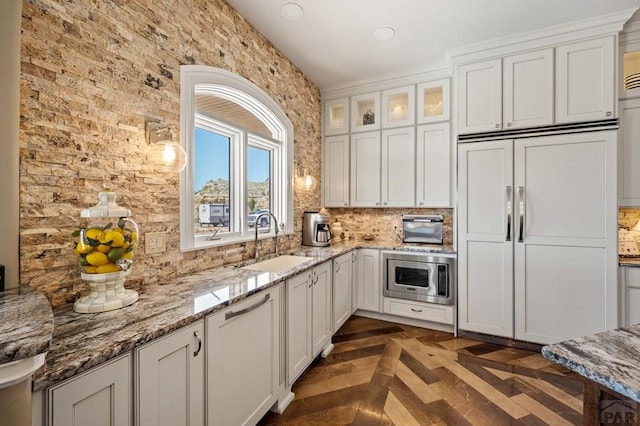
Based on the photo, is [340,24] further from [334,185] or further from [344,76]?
[334,185]

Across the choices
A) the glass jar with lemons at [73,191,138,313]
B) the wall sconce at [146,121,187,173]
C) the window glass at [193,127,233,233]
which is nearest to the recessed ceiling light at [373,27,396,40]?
the window glass at [193,127,233,233]

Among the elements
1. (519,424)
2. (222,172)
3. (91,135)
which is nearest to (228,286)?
(91,135)

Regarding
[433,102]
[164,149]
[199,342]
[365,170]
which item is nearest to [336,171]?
[365,170]

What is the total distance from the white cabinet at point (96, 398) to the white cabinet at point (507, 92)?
3250 mm

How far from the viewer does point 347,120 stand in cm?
390

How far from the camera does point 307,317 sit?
7.38 ft

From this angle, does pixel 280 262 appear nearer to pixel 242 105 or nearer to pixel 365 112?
pixel 242 105

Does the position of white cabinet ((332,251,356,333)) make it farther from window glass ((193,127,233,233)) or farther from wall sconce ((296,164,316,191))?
window glass ((193,127,233,233))

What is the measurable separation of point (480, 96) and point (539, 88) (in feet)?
1.59

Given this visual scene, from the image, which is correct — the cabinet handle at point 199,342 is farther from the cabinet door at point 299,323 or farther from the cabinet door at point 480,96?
the cabinet door at point 480,96

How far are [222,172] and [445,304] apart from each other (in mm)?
2656

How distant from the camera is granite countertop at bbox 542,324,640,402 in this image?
74cm

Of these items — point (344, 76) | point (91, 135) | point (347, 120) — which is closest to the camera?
point (91, 135)

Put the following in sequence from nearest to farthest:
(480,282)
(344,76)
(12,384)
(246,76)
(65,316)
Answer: (12,384) → (65,316) → (246,76) → (480,282) → (344,76)
